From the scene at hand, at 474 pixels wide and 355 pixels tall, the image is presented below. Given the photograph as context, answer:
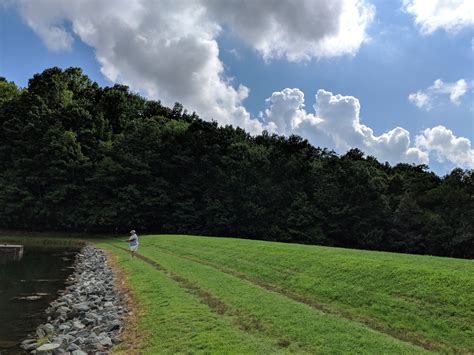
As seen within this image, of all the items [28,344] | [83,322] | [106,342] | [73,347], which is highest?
[106,342]

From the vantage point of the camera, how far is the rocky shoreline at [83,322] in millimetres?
12133

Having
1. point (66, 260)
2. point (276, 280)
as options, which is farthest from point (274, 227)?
point (276, 280)

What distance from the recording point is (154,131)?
225 ft

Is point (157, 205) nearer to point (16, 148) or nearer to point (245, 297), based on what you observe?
point (16, 148)

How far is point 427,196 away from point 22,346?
53.2m

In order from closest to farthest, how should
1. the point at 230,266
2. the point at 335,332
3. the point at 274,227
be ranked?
the point at 335,332
the point at 230,266
the point at 274,227

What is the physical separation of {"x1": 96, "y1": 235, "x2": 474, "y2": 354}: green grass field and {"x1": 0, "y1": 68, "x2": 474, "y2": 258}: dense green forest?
3778 centimetres

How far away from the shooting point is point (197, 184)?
68.1 m

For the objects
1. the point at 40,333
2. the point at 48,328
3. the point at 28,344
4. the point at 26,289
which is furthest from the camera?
the point at 26,289

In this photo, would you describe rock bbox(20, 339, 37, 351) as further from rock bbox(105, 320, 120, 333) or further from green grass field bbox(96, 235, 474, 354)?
green grass field bbox(96, 235, 474, 354)

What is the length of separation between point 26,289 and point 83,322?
8960mm

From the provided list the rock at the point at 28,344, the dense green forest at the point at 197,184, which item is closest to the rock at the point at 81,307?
the rock at the point at 28,344

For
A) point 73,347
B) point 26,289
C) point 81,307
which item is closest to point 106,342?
point 73,347

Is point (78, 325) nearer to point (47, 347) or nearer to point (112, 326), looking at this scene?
point (112, 326)
